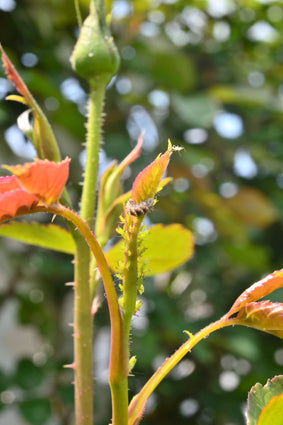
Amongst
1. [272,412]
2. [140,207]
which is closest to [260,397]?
[272,412]

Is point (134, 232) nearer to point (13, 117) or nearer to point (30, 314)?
point (13, 117)

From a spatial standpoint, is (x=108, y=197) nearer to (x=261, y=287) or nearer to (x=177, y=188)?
(x=261, y=287)

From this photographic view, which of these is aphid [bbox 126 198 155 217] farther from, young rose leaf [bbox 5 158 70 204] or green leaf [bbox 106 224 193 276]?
green leaf [bbox 106 224 193 276]

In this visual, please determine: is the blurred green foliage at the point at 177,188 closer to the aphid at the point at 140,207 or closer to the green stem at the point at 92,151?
the green stem at the point at 92,151

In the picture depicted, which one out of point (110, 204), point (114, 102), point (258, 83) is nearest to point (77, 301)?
point (110, 204)

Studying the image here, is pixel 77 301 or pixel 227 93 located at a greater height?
pixel 77 301
